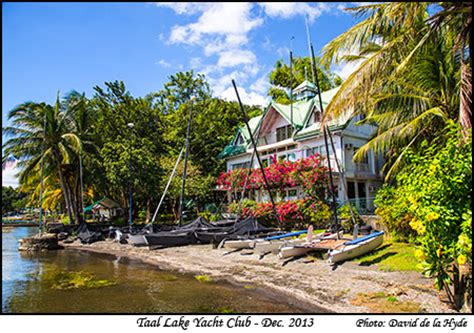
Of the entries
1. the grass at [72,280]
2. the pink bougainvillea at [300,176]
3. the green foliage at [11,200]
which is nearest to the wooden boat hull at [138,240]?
the grass at [72,280]

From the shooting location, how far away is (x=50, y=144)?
2770 cm

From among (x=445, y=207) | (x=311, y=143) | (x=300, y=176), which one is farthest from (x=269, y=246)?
(x=311, y=143)

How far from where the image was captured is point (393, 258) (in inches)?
447

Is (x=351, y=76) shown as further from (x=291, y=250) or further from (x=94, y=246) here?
(x=94, y=246)

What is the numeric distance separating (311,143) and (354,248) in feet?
42.3

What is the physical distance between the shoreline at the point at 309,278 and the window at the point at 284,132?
41.1ft

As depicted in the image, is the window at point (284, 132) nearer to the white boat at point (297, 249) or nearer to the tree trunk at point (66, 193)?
the white boat at point (297, 249)

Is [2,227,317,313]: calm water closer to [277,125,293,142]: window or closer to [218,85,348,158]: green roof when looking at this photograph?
[218,85,348,158]: green roof

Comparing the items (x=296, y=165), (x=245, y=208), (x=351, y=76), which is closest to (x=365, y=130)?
(x=296, y=165)

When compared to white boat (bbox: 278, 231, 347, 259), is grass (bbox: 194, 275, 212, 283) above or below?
below

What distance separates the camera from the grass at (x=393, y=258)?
10.4m

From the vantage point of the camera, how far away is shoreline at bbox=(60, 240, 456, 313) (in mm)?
8055

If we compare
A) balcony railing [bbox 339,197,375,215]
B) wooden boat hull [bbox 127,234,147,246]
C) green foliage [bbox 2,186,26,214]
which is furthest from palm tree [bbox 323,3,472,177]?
green foliage [bbox 2,186,26,214]

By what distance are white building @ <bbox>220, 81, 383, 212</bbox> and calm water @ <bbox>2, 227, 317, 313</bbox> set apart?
11.6 metres
